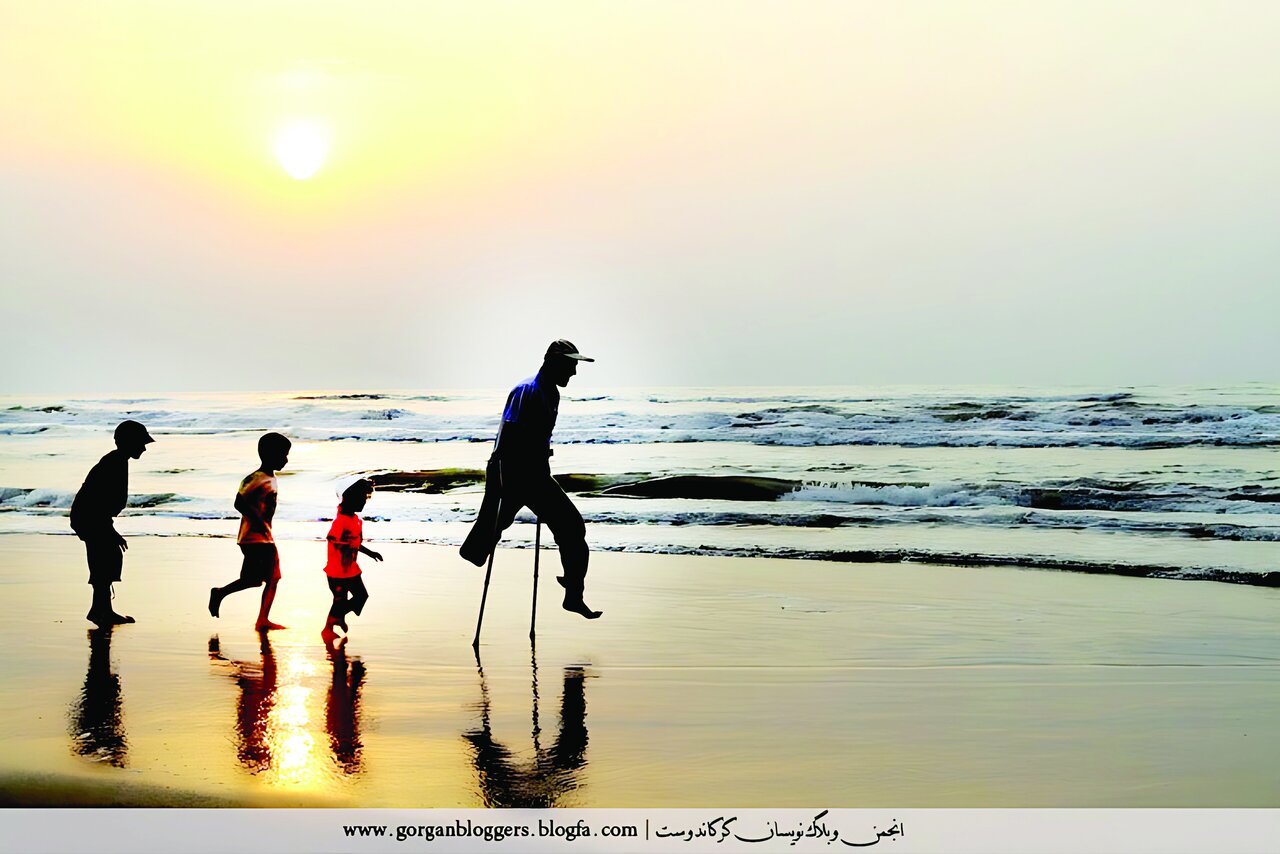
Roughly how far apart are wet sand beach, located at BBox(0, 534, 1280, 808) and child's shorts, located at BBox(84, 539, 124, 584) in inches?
10.0

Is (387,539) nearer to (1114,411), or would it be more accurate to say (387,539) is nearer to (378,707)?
(378,707)

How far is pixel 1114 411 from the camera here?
1559 cm

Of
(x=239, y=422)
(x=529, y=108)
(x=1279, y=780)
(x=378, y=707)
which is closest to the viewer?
(x=1279, y=780)

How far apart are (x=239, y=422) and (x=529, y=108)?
10.7 metres

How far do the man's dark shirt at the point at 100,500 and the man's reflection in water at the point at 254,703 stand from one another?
26.8 inches

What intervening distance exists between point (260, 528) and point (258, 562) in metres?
0.15

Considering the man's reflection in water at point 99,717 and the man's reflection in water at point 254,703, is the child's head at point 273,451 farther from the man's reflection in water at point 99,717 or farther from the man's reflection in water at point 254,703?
the man's reflection in water at point 99,717

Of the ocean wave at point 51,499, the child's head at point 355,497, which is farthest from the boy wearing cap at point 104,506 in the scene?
the ocean wave at point 51,499

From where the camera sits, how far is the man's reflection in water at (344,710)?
3.52m

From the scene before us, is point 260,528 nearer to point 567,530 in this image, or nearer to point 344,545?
point 344,545

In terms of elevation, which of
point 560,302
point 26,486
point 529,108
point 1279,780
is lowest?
point 1279,780

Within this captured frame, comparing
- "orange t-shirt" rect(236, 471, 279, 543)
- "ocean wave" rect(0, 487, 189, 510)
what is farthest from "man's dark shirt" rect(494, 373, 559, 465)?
"ocean wave" rect(0, 487, 189, 510)

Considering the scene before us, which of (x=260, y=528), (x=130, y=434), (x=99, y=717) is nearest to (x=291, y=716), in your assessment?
Result: (x=99, y=717)

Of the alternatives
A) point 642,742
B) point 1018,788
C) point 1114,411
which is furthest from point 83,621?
point 1114,411
